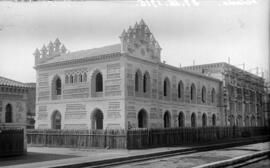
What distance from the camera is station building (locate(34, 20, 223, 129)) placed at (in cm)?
2748

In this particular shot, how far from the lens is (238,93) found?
49344mm

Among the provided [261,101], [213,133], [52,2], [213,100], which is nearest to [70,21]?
[52,2]

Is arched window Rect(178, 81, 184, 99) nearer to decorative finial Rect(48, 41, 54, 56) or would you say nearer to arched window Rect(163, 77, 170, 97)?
arched window Rect(163, 77, 170, 97)

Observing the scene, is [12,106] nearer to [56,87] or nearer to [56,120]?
[56,87]

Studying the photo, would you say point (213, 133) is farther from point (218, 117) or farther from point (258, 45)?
point (258, 45)

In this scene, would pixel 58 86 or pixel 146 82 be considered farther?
pixel 58 86

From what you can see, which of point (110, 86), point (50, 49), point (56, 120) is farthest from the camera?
point (50, 49)

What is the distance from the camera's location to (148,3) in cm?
1250

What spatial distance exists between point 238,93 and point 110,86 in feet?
88.0

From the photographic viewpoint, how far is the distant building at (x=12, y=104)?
20469 millimetres

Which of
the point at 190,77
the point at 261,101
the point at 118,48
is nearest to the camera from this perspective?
the point at 118,48

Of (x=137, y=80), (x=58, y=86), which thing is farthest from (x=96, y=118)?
(x=137, y=80)

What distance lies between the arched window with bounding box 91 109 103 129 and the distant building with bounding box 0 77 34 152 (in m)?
8.03

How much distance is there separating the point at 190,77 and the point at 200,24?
75.7 ft
